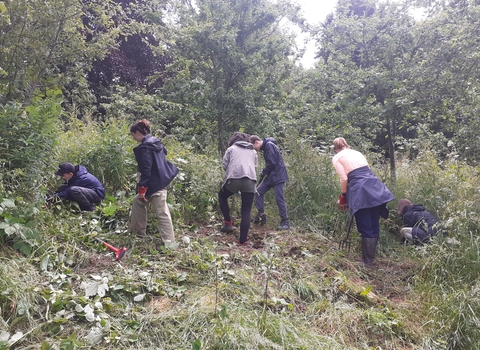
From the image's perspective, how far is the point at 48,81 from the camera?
15.4 feet

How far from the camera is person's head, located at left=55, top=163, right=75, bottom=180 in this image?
4148mm

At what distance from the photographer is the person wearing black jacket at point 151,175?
3.64 metres

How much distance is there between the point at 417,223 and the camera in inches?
175

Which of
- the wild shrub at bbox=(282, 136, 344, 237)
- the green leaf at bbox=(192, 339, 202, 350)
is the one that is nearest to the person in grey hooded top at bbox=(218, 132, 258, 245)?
the wild shrub at bbox=(282, 136, 344, 237)

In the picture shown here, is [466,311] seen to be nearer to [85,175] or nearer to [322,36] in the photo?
[85,175]

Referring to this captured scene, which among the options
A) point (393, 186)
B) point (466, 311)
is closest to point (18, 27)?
point (466, 311)

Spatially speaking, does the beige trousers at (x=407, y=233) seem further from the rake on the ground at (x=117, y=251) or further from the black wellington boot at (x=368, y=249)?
the rake on the ground at (x=117, y=251)

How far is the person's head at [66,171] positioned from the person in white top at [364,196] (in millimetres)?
3341

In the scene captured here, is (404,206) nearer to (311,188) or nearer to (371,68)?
(311,188)

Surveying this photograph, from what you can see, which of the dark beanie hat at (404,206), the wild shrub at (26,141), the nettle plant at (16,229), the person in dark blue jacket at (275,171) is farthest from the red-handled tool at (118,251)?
the dark beanie hat at (404,206)

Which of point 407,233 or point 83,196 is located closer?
point 83,196

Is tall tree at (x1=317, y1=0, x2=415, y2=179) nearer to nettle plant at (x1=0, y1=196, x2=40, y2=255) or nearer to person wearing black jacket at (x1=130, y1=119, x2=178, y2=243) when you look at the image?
person wearing black jacket at (x1=130, y1=119, x2=178, y2=243)

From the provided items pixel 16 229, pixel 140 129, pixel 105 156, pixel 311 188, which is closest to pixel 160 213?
pixel 140 129

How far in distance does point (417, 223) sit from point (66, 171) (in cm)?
457
